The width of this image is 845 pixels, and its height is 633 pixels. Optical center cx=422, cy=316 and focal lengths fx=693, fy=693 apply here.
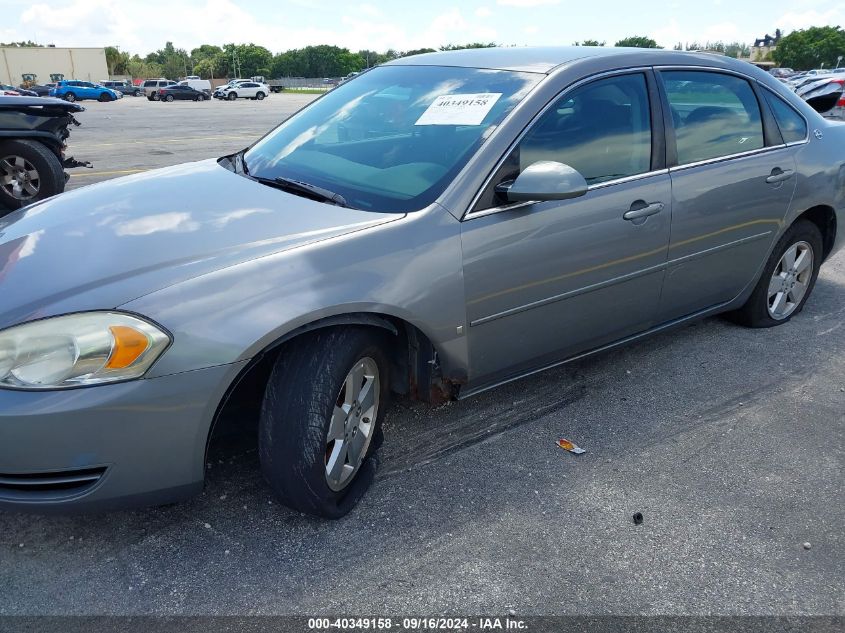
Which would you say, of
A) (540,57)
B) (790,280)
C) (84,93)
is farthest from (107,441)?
(84,93)

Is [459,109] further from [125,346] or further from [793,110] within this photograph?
[793,110]

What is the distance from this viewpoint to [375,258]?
240 centimetres

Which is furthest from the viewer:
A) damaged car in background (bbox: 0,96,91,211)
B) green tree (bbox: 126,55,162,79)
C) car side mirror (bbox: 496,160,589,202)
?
green tree (bbox: 126,55,162,79)

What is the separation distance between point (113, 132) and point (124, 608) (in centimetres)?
1847

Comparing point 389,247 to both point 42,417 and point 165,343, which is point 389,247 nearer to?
point 165,343

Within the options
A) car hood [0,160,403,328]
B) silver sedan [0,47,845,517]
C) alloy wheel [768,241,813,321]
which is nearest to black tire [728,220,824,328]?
alloy wheel [768,241,813,321]

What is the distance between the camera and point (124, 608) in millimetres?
2070

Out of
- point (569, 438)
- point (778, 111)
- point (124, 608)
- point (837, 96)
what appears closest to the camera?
point (124, 608)

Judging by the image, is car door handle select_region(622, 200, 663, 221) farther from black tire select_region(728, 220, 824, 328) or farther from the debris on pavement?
black tire select_region(728, 220, 824, 328)

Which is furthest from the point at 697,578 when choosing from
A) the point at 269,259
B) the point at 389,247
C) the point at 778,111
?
the point at 778,111

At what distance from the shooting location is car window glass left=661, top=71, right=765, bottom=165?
3.38 meters

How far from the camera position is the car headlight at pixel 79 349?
1972mm

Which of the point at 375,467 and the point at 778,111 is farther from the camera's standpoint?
the point at 778,111

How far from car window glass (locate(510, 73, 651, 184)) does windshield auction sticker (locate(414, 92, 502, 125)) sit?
9.0 inches
